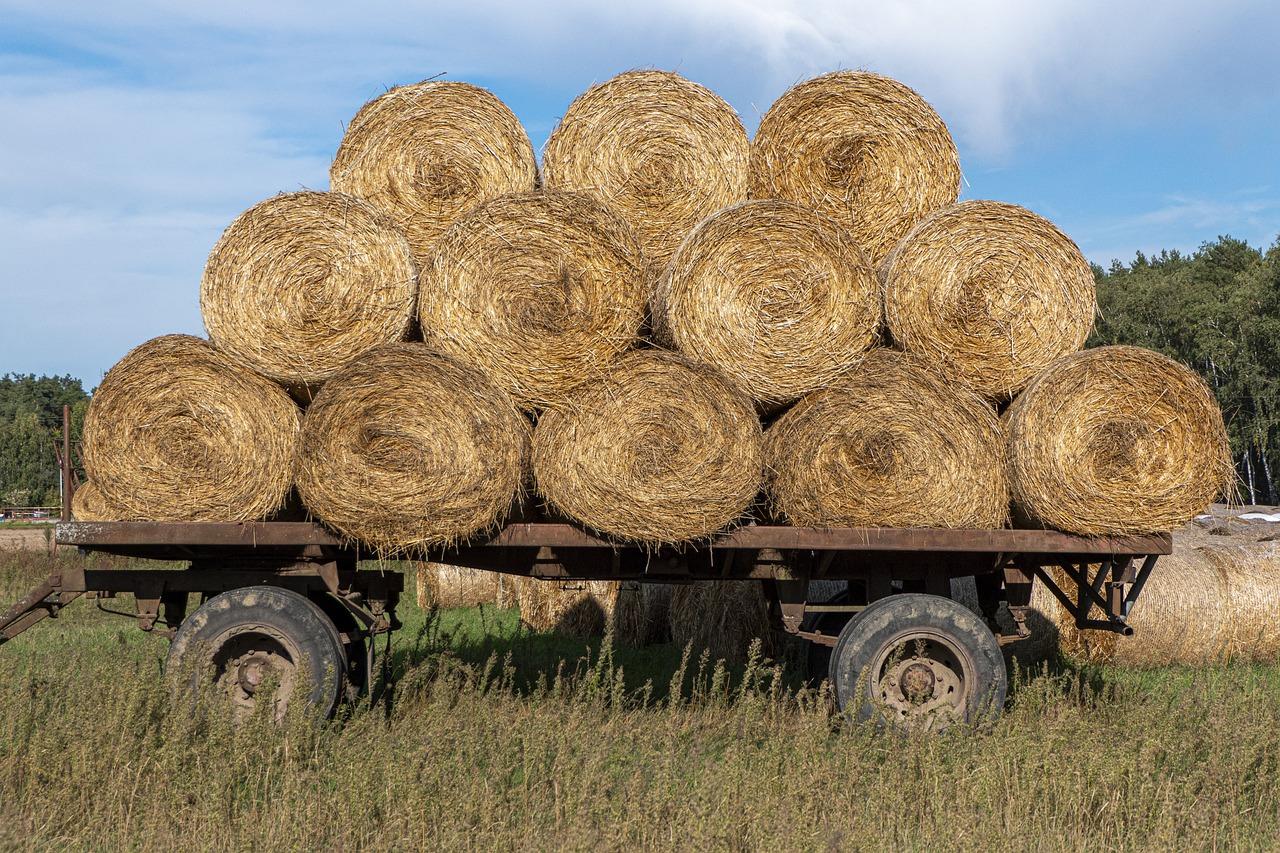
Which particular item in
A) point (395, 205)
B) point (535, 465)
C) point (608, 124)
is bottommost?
point (535, 465)

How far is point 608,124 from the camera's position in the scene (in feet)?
22.0

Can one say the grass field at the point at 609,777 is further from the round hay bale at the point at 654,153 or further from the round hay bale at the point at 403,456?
the round hay bale at the point at 654,153

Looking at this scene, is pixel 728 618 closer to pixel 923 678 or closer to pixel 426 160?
pixel 923 678

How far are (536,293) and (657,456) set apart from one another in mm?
1082

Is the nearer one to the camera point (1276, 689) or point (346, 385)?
point (346, 385)

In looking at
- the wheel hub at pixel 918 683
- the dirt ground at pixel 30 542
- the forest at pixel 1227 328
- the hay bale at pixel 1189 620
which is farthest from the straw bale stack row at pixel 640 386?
the forest at pixel 1227 328

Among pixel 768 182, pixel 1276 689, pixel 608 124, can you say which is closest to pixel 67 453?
pixel 608 124

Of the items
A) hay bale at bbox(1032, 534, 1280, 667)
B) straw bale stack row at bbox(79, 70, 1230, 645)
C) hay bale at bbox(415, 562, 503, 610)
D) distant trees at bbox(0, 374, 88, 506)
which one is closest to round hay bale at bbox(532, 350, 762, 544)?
straw bale stack row at bbox(79, 70, 1230, 645)

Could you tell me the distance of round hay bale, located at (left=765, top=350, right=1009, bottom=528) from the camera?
572 cm

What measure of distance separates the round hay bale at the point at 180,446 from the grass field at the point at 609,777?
0.93m

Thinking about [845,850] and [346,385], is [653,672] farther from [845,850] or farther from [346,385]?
[845,850]

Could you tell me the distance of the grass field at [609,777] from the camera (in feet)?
14.1

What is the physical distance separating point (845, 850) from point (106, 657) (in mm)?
6143

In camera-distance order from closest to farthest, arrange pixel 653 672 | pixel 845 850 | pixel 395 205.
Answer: pixel 845 850, pixel 395 205, pixel 653 672
